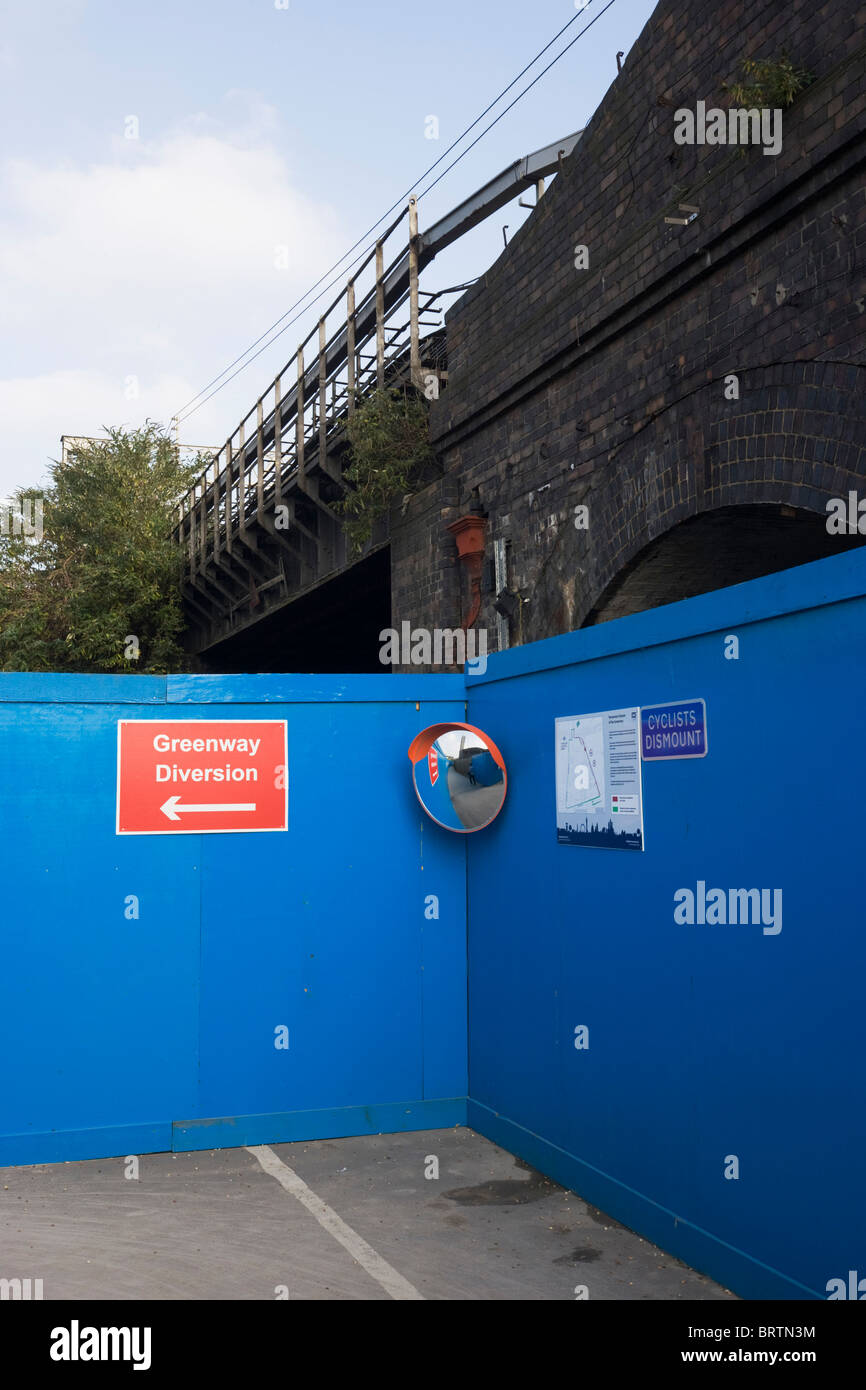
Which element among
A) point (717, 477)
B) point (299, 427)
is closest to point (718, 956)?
point (717, 477)

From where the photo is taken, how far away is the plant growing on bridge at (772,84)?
664 centimetres

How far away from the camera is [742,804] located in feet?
14.1

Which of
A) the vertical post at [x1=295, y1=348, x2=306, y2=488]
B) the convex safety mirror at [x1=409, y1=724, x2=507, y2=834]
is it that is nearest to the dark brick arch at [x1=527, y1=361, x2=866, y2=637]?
the convex safety mirror at [x1=409, y1=724, x2=507, y2=834]

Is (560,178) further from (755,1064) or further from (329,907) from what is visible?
(755,1064)

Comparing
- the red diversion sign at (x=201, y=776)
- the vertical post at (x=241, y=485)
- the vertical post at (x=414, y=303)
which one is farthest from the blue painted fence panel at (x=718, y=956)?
the vertical post at (x=241, y=485)

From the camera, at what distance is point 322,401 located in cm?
1566

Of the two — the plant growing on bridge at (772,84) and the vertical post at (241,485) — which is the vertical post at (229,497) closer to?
the vertical post at (241,485)

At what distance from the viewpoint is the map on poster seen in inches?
200

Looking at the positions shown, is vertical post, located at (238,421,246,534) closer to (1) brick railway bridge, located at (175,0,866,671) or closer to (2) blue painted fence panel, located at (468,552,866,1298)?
(1) brick railway bridge, located at (175,0,866,671)

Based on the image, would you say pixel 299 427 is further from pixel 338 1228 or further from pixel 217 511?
pixel 338 1228

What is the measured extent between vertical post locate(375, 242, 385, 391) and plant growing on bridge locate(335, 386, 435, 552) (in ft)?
1.74

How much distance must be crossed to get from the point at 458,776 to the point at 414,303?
8155 millimetres

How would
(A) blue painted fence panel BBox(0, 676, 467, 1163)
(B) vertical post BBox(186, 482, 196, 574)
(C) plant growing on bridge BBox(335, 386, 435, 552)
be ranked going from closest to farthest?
(A) blue painted fence panel BBox(0, 676, 467, 1163), (C) plant growing on bridge BBox(335, 386, 435, 552), (B) vertical post BBox(186, 482, 196, 574)
